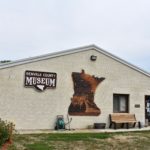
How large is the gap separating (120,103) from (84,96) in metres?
3.42

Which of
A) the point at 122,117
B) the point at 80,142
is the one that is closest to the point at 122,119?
the point at 122,117

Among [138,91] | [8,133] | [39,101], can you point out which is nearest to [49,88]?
[39,101]

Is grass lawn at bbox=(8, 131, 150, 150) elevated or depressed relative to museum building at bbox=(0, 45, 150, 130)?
depressed

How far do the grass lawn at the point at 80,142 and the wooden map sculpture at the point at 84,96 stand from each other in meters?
4.19

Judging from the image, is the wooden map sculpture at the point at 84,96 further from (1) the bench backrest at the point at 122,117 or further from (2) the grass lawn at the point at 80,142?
(2) the grass lawn at the point at 80,142

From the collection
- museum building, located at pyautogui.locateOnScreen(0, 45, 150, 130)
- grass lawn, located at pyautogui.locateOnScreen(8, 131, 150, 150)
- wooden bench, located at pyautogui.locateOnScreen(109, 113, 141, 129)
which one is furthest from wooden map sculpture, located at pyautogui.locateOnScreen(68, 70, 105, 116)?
grass lawn, located at pyautogui.locateOnScreen(8, 131, 150, 150)

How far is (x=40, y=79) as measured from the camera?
2323cm

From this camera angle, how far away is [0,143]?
451 inches

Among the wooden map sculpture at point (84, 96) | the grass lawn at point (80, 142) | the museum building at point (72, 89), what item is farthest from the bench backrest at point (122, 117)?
the grass lawn at point (80, 142)

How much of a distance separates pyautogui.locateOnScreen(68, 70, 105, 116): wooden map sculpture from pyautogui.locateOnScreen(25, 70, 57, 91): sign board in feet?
5.02

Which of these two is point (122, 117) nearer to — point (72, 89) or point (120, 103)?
point (120, 103)

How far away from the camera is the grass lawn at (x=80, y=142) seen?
1644 cm

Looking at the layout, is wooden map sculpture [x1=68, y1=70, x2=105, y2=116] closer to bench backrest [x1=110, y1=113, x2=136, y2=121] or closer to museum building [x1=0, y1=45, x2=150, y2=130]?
museum building [x1=0, y1=45, x2=150, y2=130]

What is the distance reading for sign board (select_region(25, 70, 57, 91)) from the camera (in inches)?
895
